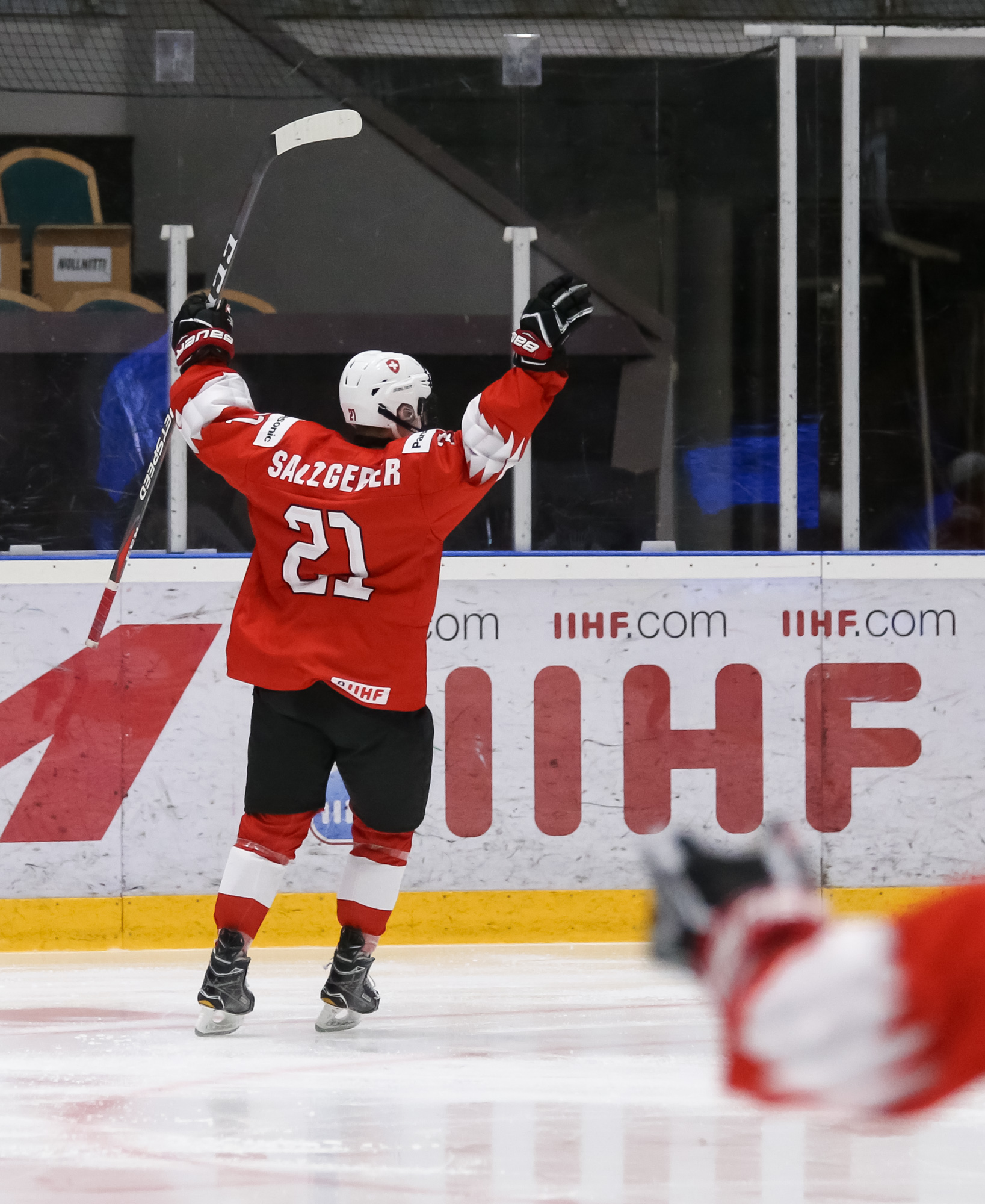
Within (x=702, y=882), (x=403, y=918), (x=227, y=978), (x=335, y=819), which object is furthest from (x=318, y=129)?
(x=702, y=882)

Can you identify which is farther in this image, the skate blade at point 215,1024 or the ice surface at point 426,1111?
the skate blade at point 215,1024

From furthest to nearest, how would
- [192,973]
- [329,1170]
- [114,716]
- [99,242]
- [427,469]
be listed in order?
[99,242]
[114,716]
[192,973]
[427,469]
[329,1170]

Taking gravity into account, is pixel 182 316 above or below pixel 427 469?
above

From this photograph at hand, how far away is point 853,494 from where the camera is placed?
4250mm

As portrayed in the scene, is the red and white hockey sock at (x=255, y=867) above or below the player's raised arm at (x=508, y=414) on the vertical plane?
below

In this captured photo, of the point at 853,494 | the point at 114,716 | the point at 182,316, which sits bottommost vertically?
the point at 114,716

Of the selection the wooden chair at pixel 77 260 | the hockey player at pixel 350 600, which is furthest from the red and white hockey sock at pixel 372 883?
the wooden chair at pixel 77 260

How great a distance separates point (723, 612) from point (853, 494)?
61cm

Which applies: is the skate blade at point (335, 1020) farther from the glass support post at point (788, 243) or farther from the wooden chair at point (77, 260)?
the wooden chair at point (77, 260)

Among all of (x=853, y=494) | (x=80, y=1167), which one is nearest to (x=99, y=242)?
(x=853, y=494)

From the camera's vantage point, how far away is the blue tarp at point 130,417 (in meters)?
4.13

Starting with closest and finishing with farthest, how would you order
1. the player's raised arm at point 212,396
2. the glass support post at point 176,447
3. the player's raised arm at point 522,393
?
the player's raised arm at point 522,393, the player's raised arm at point 212,396, the glass support post at point 176,447

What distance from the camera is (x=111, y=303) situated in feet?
13.5

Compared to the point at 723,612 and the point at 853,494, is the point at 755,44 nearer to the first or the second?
the point at 853,494
